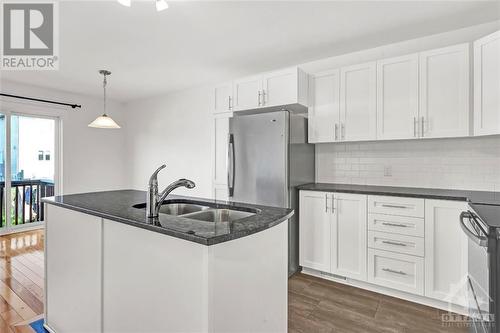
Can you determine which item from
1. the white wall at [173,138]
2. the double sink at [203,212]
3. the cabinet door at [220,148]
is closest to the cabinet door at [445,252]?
the double sink at [203,212]

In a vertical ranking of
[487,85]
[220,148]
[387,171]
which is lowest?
[387,171]

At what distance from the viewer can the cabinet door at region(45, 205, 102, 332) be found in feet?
5.29

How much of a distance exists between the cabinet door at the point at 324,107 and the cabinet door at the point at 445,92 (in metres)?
0.79

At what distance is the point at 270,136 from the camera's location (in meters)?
2.88

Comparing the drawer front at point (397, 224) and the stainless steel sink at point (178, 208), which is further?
the drawer front at point (397, 224)

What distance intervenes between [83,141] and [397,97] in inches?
207

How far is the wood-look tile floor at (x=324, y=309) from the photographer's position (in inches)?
78.8

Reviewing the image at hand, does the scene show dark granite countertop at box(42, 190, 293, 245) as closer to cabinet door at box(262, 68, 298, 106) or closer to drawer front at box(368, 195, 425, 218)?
drawer front at box(368, 195, 425, 218)

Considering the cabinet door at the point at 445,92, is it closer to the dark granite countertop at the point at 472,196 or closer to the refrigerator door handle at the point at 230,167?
the dark granite countertop at the point at 472,196

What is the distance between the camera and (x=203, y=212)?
1828 mm

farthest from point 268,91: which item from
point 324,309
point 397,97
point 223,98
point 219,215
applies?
point 324,309

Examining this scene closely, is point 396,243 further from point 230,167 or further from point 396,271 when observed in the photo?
point 230,167

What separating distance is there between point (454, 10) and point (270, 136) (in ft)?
6.17

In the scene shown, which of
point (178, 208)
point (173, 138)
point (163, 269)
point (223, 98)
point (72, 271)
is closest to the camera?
point (163, 269)
